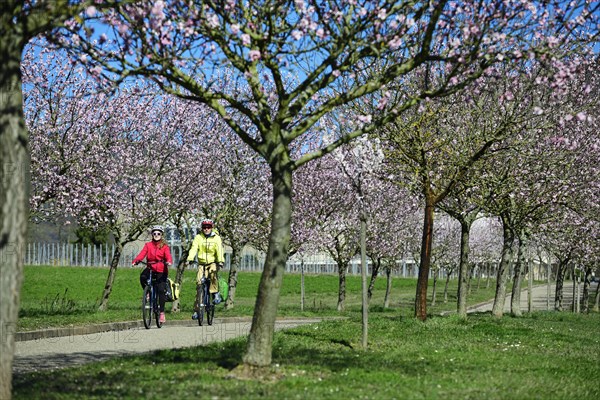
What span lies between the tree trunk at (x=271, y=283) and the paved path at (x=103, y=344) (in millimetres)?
3277

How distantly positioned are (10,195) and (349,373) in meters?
4.50

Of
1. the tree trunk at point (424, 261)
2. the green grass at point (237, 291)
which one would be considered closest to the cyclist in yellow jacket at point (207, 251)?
the tree trunk at point (424, 261)

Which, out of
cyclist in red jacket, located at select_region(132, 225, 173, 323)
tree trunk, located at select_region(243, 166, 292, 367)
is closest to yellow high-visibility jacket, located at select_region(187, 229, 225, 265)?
cyclist in red jacket, located at select_region(132, 225, 173, 323)

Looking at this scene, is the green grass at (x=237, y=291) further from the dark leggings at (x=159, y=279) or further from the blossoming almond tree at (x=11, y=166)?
the blossoming almond tree at (x=11, y=166)

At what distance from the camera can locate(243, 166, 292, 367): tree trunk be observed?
31.9 feet

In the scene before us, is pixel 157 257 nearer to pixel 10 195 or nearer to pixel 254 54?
pixel 254 54

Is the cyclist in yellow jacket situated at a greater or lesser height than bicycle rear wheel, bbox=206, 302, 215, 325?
greater

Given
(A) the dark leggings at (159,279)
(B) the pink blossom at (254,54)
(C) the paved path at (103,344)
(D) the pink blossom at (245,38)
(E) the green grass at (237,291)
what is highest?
(D) the pink blossom at (245,38)

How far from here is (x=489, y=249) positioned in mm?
72812

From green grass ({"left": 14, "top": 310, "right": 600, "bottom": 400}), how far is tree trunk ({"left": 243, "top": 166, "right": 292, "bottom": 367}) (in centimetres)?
25

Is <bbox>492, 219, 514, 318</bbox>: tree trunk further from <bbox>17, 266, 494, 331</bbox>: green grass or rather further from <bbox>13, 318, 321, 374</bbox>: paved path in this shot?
<bbox>13, 318, 321, 374</bbox>: paved path

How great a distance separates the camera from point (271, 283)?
32.3 ft

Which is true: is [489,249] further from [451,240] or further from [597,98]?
[597,98]

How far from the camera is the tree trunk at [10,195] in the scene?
743 cm
